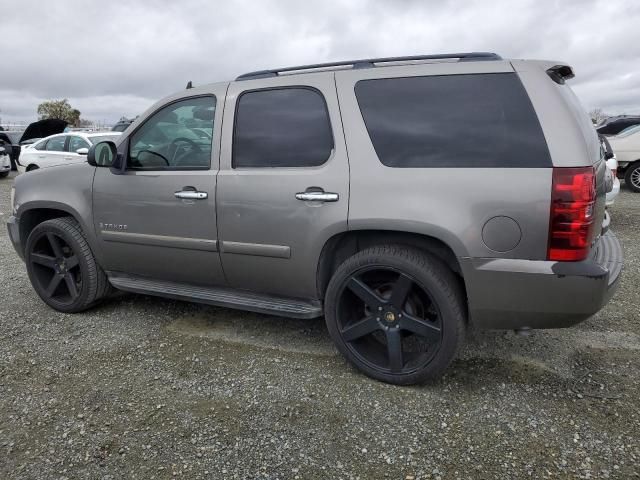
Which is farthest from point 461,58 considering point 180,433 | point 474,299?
point 180,433

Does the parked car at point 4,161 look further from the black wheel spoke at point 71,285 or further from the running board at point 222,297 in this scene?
the running board at point 222,297

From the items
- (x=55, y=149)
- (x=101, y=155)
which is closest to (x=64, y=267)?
(x=101, y=155)

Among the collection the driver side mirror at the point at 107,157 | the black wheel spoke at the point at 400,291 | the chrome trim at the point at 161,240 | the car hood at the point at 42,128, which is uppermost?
the car hood at the point at 42,128

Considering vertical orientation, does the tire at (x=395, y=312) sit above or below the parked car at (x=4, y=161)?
below

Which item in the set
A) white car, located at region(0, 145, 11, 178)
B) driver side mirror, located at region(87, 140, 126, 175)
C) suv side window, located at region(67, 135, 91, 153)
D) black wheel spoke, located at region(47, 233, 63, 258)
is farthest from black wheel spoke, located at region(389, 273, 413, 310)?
white car, located at region(0, 145, 11, 178)

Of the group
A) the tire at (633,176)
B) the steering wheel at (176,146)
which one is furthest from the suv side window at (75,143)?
the tire at (633,176)

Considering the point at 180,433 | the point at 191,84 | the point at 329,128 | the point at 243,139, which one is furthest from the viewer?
the point at 191,84

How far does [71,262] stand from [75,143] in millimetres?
10083

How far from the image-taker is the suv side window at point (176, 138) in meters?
3.26

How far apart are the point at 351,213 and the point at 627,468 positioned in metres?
1.76

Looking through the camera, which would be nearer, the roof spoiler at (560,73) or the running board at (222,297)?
A: the roof spoiler at (560,73)

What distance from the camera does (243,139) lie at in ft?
10.3

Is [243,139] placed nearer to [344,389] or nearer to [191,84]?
[191,84]

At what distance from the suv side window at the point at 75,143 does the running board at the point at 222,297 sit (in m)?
10.0
